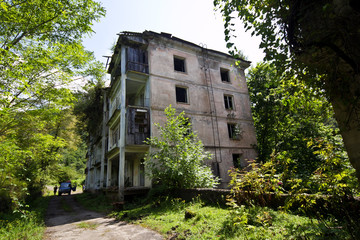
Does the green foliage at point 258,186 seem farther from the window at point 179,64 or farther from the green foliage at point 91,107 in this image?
the green foliage at point 91,107

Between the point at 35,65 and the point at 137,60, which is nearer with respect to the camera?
the point at 35,65

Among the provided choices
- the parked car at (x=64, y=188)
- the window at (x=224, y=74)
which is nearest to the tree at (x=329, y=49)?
the window at (x=224, y=74)

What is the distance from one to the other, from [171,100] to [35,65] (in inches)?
382

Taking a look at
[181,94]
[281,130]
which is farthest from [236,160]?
[181,94]

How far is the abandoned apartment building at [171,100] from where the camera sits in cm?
1356

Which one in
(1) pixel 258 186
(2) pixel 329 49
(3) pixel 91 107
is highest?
(3) pixel 91 107

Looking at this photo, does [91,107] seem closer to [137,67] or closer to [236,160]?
[137,67]

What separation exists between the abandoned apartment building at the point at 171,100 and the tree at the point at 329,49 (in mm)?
11004

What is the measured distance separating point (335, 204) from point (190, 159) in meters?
6.34

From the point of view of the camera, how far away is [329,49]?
8.69ft

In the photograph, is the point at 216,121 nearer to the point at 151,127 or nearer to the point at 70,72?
the point at 151,127

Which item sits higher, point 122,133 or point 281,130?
point 281,130

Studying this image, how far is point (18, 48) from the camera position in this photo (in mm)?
5926

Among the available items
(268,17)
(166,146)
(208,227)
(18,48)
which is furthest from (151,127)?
(268,17)
